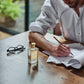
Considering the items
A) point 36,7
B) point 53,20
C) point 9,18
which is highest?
point 53,20

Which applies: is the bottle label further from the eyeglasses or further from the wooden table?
the eyeglasses

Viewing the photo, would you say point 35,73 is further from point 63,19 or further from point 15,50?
point 63,19

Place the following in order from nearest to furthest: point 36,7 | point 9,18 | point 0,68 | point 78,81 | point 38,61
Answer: point 78,81
point 0,68
point 38,61
point 36,7
point 9,18

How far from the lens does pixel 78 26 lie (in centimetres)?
164

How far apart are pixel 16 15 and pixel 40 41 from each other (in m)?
2.73

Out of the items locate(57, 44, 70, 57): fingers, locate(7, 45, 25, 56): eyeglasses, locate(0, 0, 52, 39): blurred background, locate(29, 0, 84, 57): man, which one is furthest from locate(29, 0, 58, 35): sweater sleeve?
locate(0, 0, 52, 39): blurred background

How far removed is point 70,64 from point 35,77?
26 cm

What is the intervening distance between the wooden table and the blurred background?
2433 mm

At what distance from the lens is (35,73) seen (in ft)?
3.28

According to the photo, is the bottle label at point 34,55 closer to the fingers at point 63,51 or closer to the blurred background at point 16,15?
the fingers at point 63,51

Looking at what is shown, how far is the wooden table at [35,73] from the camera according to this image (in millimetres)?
924

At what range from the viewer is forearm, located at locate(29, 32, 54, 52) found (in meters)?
1.32

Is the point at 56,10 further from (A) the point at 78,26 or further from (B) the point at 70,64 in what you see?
(B) the point at 70,64

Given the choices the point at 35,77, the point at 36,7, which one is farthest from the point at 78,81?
the point at 36,7
